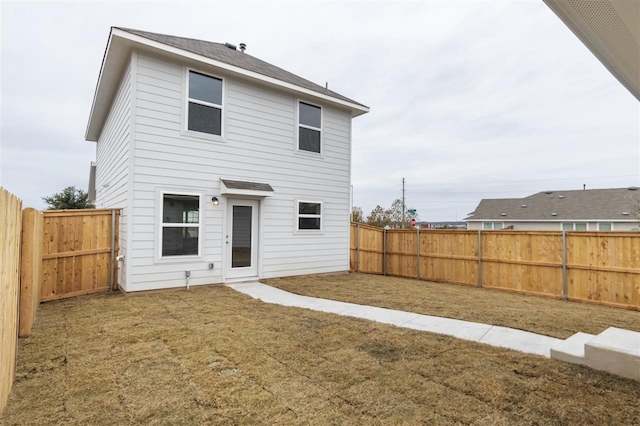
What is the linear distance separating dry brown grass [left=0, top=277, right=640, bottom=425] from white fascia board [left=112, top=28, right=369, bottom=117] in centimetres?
544

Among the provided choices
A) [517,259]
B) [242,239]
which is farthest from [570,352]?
[242,239]

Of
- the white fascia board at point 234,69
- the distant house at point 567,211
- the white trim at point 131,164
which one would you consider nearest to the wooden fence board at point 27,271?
the white trim at point 131,164

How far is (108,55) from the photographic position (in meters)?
6.82

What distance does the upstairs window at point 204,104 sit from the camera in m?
7.33

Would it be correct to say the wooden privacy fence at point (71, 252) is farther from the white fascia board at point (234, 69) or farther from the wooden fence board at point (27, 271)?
the white fascia board at point (234, 69)

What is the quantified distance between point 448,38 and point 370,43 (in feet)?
9.18

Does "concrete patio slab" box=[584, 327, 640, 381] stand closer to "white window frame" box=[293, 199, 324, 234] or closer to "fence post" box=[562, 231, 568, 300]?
"fence post" box=[562, 231, 568, 300]

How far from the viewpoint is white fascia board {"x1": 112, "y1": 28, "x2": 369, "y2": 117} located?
6292 millimetres

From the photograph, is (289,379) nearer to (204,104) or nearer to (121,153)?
(204,104)

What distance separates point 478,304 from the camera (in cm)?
631

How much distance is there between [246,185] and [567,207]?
2694cm

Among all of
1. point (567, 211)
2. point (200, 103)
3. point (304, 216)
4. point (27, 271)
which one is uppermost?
point (200, 103)

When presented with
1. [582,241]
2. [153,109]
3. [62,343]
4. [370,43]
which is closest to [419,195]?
[370,43]

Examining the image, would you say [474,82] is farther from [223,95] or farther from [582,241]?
[223,95]
